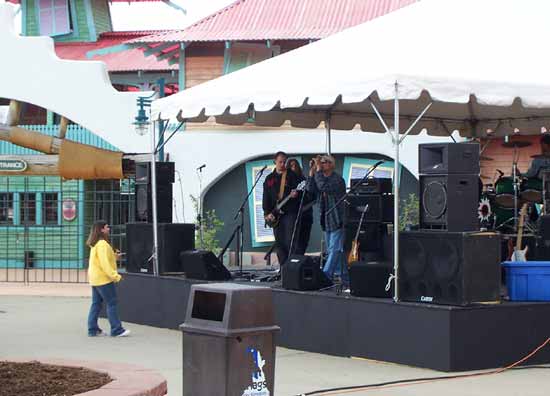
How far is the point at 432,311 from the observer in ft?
38.1

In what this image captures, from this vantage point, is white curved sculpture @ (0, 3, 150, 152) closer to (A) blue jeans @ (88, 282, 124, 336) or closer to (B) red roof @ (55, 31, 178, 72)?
(B) red roof @ (55, 31, 178, 72)

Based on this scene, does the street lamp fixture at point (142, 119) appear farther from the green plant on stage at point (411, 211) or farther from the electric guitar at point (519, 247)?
the electric guitar at point (519, 247)

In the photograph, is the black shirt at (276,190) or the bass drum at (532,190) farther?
the black shirt at (276,190)

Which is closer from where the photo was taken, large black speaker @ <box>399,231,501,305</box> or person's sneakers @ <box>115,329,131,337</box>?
large black speaker @ <box>399,231,501,305</box>

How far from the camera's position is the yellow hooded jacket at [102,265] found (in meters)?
14.4

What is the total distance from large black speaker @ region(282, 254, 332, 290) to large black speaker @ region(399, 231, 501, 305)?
1710mm

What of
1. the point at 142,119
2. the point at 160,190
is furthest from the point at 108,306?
the point at 142,119

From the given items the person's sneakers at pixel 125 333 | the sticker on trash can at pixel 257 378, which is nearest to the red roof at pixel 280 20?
the person's sneakers at pixel 125 333

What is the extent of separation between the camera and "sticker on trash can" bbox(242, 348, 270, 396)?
771cm

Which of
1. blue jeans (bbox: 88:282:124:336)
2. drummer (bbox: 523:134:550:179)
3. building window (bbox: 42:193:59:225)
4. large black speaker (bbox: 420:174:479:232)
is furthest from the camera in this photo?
building window (bbox: 42:193:59:225)

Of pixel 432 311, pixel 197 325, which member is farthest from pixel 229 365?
pixel 432 311

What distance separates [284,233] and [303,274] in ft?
10.7

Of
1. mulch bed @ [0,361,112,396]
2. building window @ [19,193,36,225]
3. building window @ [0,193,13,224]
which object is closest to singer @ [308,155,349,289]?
mulch bed @ [0,361,112,396]

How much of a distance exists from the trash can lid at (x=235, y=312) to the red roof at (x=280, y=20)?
795 inches
